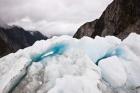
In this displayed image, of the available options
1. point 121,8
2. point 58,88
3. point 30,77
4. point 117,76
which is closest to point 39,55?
point 30,77

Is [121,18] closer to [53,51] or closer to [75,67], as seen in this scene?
[53,51]

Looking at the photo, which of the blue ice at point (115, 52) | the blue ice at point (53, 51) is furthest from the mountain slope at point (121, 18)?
the blue ice at point (53, 51)

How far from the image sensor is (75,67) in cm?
916

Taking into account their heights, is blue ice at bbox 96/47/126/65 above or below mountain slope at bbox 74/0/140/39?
above

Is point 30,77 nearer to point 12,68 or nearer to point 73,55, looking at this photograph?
point 12,68

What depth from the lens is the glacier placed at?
8766mm

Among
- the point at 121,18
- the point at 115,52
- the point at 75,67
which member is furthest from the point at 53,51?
the point at 121,18

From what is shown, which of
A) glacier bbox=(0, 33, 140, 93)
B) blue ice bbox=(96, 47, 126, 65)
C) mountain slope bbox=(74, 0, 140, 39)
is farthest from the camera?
mountain slope bbox=(74, 0, 140, 39)

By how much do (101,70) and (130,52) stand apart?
1.09 m

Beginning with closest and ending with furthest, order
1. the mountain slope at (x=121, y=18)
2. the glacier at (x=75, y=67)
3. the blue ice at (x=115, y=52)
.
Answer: the glacier at (x=75, y=67), the blue ice at (x=115, y=52), the mountain slope at (x=121, y=18)

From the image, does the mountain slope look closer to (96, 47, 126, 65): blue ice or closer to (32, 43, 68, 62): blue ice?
(96, 47, 126, 65): blue ice

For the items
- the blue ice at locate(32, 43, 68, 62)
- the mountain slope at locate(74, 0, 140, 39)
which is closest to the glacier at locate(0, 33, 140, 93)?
the blue ice at locate(32, 43, 68, 62)

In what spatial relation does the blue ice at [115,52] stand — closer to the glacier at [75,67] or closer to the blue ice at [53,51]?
the glacier at [75,67]

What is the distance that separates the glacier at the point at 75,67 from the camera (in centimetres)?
877
